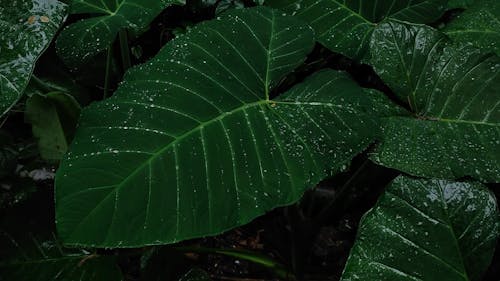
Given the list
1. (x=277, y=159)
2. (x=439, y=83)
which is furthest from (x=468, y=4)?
(x=277, y=159)

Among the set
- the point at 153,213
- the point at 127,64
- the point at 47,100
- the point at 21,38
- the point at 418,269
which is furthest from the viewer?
the point at 127,64

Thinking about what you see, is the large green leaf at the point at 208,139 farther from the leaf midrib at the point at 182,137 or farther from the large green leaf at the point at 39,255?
the large green leaf at the point at 39,255

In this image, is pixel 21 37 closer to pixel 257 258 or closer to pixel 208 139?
pixel 208 139

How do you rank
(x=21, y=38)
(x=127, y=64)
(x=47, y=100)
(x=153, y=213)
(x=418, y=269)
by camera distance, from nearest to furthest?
(x=153, y=213) → (x=418, y=269) → (x=21, y=38) → (x=47, y=100) → (x=127, y=64)

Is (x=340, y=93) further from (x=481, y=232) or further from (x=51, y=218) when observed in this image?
(x=51, y=218)

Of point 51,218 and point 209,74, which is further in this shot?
point 51,218
